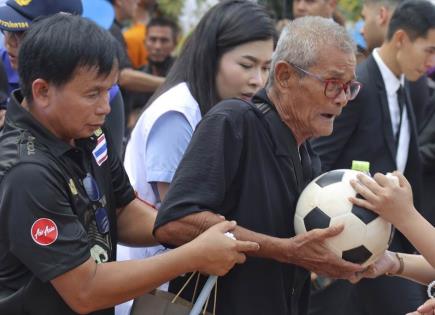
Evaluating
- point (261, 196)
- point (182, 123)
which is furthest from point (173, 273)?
point (182, 123)

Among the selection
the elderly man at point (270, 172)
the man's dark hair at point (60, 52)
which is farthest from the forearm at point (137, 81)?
the man's dark hair at point (60, 52)

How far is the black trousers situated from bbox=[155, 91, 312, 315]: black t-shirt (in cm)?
213

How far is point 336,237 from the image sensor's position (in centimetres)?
321

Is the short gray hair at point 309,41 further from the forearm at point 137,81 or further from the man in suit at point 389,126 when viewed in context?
the forearm at point 137,81

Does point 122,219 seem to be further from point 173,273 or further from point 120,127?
point 120,127

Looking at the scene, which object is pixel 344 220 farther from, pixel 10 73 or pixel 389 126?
pixel 389 126

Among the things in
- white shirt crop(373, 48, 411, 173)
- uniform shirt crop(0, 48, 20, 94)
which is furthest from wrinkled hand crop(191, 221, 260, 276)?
white shirt crop(373, 48, 411, 173)

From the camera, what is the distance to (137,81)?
8094 millimetres

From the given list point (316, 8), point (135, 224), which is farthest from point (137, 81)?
point (135, 224)

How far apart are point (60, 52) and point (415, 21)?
12.7ft

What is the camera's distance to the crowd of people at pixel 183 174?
2928 millimetres

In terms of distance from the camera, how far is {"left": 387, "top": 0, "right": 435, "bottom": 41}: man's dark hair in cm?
623

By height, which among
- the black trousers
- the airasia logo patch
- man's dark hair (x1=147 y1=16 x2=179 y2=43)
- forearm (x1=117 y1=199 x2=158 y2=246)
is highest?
the airasia logo patch

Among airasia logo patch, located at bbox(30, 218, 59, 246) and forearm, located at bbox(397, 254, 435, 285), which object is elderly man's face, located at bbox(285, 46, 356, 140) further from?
airasia logo patch, located at bbox(30, 218, 59, 246)
